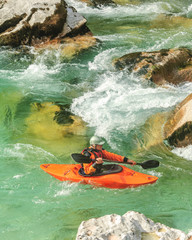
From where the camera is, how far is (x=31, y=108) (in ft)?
25.0

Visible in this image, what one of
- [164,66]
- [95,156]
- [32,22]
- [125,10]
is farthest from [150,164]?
[125,10]

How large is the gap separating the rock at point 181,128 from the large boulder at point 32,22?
551 centimetres

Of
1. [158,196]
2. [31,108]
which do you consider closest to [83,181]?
[158,196]

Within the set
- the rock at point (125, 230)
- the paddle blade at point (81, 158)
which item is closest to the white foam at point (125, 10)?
the paddle blade at point (81, 158)

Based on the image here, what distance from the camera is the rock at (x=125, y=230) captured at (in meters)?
3.71

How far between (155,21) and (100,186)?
8.99 metres

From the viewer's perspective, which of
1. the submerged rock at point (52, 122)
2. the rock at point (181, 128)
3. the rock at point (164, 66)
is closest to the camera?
the rock at point (181, 128)

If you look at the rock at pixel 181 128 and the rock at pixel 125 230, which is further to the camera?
the rock at pixel 181 128

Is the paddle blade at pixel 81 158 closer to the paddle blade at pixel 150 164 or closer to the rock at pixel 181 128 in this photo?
the paddle blade at pixel 150 164

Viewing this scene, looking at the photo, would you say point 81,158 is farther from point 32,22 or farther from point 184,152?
point 32,22

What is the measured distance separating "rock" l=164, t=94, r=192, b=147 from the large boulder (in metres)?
5.51

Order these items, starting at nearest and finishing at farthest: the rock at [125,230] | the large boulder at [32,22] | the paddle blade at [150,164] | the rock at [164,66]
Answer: the rock at [125,230] < the paddle blade at [150,164] < the rock at [164,66] < the large boulder at [32,22]

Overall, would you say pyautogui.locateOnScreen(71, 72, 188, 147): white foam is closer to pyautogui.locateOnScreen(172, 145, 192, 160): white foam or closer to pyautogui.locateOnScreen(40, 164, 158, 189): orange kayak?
pyautogui.locateOnScreen(172, 145, 192, 160): white foam

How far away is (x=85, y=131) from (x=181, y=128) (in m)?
1.96
